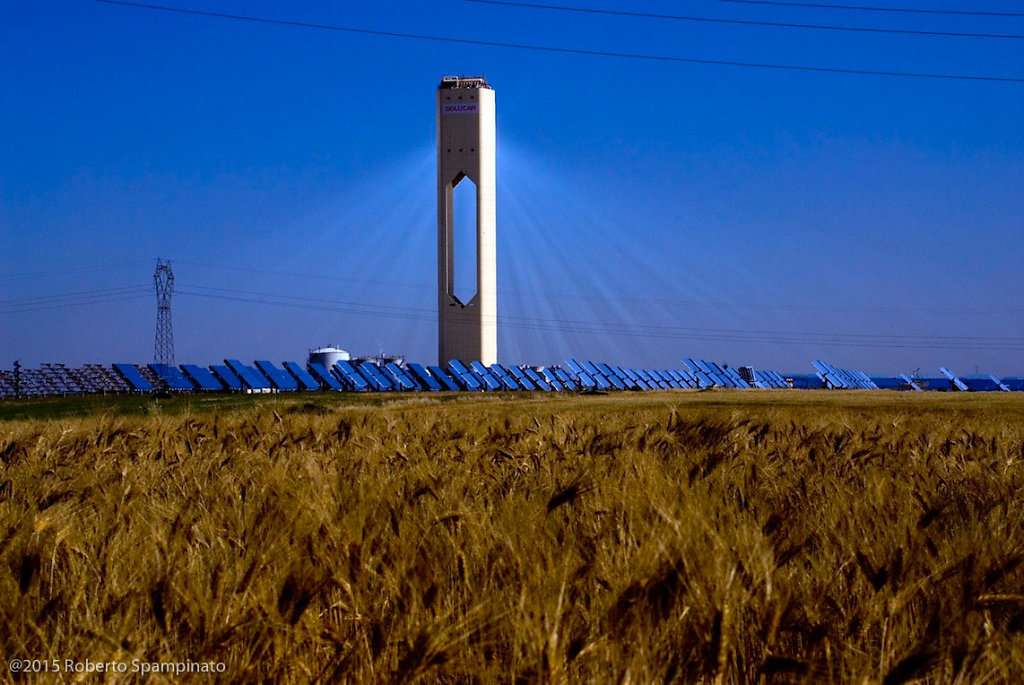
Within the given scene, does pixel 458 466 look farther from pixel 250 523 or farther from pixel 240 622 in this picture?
pixel 240 622

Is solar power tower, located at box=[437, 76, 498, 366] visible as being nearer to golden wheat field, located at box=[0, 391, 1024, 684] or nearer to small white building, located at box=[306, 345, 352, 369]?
small white building, located at box=[306, 345, 352, 369]

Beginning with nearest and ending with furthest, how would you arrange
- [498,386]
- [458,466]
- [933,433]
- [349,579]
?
[349,579] → [458,466] → [933,433] → [498,386]

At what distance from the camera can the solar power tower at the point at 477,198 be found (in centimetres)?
5741

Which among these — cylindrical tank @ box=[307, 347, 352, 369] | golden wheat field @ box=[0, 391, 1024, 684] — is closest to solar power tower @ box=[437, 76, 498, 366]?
cylindrical tank @ box=[307, 347, 352, 369]

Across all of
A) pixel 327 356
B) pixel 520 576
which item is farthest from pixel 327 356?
pixel 520 576

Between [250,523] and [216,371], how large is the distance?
40894 mm

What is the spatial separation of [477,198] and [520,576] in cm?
5728

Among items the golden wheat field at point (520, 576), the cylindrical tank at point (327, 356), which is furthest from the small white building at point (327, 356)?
the golden wheat field at point (520, 576)

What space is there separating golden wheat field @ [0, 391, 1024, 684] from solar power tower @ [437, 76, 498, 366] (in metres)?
53.5

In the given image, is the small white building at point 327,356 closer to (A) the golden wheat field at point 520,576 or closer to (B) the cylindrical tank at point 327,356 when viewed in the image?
(B) the cylindrical tank at point 327,356

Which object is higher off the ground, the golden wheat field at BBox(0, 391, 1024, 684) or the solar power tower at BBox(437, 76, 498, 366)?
the solar power tower at BBox(437, 76, 498, 366)

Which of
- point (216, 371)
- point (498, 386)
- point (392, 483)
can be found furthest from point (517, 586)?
point (498, 386)

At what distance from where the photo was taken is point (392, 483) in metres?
3.43

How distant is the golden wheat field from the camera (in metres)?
1.43
